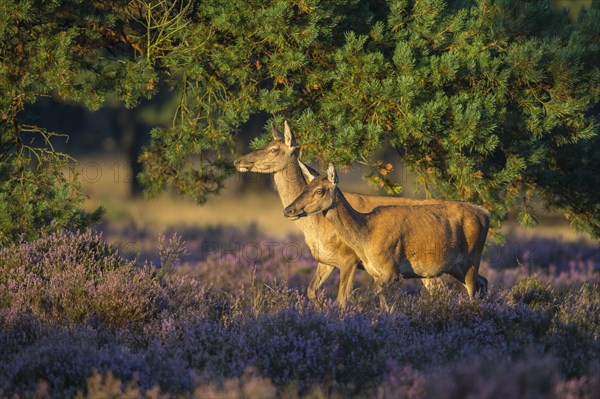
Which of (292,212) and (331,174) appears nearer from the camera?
(292,212)

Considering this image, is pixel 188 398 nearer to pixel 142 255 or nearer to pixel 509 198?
pixel 509 198

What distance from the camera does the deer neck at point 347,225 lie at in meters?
11.4

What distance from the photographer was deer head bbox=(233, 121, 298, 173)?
12330mm

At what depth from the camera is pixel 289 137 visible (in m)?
12.1

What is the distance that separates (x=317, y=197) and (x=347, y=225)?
0.55 metres

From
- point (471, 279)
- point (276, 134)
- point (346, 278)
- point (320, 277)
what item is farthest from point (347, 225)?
point (471, 279)

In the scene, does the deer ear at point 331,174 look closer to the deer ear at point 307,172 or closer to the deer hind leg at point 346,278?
the deer ear at point 307,172

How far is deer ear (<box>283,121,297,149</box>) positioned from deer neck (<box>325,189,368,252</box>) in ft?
3.77

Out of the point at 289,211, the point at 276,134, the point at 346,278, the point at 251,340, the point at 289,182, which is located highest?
the point at 276,134

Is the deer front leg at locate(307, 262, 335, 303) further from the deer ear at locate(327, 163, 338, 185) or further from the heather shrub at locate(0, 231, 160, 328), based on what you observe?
the heather shrub at locate(0, 231, 160, 328)

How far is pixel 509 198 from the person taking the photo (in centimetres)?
1316

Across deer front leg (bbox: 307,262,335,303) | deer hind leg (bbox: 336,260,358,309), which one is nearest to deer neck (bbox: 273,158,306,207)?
deer front leg (bbox: 307,262,335,303)

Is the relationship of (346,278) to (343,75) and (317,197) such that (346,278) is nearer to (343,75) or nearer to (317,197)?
(317,197)

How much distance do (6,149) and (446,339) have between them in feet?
23.8
